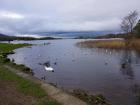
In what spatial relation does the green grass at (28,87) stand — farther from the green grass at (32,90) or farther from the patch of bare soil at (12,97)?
the patch of bare soil at (12,97)

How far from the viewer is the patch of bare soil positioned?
1352 centimetres

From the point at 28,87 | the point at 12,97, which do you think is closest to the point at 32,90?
the point at 28,87

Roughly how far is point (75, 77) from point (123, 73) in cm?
556

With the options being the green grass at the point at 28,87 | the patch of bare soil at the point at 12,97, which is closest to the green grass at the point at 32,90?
the green grass at the point at 28,87

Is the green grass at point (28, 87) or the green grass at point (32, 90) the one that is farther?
the green grass at point (28, 87)

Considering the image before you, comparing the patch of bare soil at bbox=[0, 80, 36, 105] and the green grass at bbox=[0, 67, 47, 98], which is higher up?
the green grass at bbox=[0, 67, 47, 98]

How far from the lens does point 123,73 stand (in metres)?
26.2

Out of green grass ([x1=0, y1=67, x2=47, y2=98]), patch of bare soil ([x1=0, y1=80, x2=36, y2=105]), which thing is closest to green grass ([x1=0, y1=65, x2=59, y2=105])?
green grass ([x1=0, y1=67, x2=47, y2=98])

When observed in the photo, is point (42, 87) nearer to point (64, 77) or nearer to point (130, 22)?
point (64, 77)

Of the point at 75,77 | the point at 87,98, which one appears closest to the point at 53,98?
the point at 87,98

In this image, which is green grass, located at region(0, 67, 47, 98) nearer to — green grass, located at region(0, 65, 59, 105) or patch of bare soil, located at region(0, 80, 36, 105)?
green grass, located at region(0, 65, 59, 105)

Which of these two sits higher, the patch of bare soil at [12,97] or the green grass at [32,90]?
the green grass at [32,90]

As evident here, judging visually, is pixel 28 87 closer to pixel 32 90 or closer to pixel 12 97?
pixel 32 90

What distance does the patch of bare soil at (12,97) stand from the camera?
13.5m
